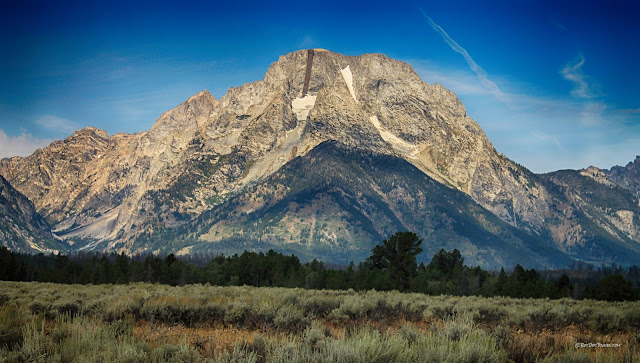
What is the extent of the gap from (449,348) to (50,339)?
7.71m

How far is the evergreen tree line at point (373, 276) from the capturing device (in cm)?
7556

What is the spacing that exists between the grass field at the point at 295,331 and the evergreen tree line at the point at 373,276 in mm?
50796

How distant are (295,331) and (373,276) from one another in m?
66.1

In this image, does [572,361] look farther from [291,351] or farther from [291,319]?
[291,319]

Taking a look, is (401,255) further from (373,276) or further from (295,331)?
(295,331)

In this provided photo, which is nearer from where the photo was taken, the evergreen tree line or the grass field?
the grass field

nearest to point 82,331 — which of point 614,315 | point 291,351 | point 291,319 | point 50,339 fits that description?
point 50,339

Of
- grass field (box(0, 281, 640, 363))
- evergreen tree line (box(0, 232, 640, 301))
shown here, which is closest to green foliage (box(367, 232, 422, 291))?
evergreen tree line (box(0, 232, 640, 301))

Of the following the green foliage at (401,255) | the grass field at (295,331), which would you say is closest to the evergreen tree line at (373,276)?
the green foliage at (401,255)

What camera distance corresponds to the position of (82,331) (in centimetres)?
1138

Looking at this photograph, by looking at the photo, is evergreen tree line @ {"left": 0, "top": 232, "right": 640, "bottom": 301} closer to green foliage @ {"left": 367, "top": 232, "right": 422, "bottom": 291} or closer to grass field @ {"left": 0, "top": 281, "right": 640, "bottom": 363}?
green foliage @ {"left": 367, "top": 232, "right": 422, "bottom": 291}

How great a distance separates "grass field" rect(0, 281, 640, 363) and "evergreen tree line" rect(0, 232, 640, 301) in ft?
167

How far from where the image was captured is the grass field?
9453 mm

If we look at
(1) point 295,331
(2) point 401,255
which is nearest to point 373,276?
(2) point 401,255
